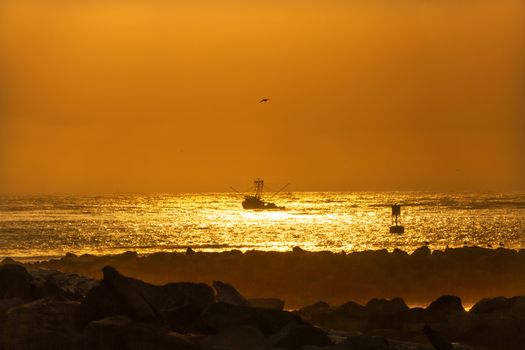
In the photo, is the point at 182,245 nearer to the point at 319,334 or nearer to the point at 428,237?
the point at 428,237

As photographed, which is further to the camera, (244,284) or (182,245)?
(182,245)

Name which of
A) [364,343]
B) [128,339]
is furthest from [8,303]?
[364,343]

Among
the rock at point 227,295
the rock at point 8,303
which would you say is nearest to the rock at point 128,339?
the rock at point 8,303

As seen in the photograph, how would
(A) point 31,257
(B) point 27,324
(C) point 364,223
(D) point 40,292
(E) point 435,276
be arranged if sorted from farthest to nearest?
(C) point 364,223 → (A) point 31,257 → (E) point 435,276 → (D) point 40,292 → (B) point 27,324

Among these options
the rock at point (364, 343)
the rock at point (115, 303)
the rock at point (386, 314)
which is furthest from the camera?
the rock at point (386, 314)

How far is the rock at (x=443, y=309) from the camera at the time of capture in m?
14.6

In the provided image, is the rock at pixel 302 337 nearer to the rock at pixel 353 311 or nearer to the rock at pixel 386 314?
the rock at pixel 386 314

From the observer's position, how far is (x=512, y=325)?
43.6 feet

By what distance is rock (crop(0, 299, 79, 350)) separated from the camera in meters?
10.9

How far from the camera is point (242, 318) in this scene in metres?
11.8

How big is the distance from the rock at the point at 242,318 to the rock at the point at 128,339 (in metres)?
0.96

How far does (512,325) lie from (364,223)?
87606 millimetres

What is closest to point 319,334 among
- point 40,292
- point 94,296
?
point 94,296

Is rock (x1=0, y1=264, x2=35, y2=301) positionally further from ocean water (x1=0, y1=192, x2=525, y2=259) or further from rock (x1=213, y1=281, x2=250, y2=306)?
ocean water (x1=0, y1=192, x2=525, y2=259)
